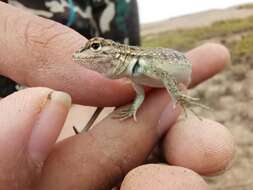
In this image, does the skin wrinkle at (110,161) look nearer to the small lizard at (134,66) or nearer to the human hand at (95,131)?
the human hand at (95,131)

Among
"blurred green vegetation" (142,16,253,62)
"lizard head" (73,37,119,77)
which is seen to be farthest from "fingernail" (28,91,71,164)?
"blurred green vegetation" (142,16,253,62)

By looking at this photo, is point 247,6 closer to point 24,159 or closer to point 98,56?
point 98,56

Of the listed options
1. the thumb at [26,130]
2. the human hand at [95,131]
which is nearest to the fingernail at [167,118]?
the human hand at [95,131]

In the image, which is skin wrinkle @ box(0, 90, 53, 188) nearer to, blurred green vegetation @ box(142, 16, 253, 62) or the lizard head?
the lizard head

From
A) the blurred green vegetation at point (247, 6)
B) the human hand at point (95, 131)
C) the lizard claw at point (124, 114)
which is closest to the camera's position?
the human hand at point (95, 131)

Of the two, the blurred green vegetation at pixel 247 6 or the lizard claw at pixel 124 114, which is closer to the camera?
the lizard claw at pixel 124 114

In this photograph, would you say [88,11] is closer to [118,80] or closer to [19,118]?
[118,80]

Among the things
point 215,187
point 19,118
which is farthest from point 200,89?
point 19,118

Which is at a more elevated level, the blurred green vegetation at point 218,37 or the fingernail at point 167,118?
the fingernail at point 167,118
